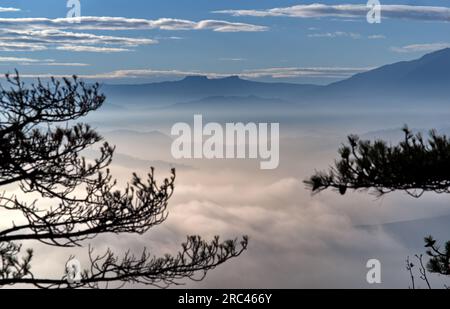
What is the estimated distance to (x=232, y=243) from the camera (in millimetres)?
10359

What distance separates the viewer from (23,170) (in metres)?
8.25

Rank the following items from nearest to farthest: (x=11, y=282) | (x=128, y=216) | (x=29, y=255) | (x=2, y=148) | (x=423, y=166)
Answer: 1. (x=423, y=166)
2. (x=2, y=148)
3. (x=11, y=282)
4. (x=128, y=216)
5. (x=29, y=255)

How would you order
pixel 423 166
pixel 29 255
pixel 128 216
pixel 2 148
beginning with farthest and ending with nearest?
pixel 29 255 < pixel 128 216 < pixel 2 148 < pixel 423 166

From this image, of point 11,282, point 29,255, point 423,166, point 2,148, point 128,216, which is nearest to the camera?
point 423,166

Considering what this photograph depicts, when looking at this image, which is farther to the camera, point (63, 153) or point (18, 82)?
point (63, 153)

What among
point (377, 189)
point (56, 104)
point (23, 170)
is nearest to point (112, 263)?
point (23, 170)

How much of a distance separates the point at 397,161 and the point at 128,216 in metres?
4.43

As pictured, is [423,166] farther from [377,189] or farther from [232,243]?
[232,243]

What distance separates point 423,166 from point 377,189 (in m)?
0.67
